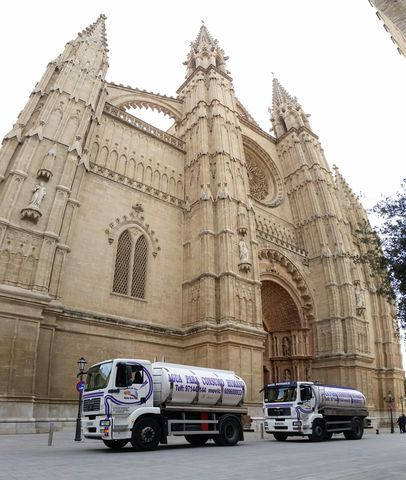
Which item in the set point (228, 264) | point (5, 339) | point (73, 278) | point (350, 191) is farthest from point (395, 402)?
point (5, 339)

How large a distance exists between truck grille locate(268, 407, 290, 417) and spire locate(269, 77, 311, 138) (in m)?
31.0

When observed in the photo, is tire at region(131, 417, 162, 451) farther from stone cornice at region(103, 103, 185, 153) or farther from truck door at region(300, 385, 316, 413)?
stone cornice at region(103, 103, 185, 153)

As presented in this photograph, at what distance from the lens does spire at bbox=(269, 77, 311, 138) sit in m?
40.9

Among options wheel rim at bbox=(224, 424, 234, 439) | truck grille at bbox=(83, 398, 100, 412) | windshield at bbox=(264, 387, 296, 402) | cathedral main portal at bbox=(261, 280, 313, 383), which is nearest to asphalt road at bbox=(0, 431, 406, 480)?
truck grille at bbox=(83, 398, 100, 412)

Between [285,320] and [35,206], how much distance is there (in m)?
20.1

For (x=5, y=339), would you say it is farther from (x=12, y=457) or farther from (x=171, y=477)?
(x=171, y=477)

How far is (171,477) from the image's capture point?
5.84 meters

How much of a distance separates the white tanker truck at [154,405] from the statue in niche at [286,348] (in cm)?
1646

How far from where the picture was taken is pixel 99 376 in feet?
34.6

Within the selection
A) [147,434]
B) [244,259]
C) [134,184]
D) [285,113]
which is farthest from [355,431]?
[285,113]

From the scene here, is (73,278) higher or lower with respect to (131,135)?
lower

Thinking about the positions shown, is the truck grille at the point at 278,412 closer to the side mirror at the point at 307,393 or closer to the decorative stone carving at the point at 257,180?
the side mirror at the point at 307,393

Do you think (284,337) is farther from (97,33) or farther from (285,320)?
(97,33)

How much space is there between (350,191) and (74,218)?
3397 centimetres
